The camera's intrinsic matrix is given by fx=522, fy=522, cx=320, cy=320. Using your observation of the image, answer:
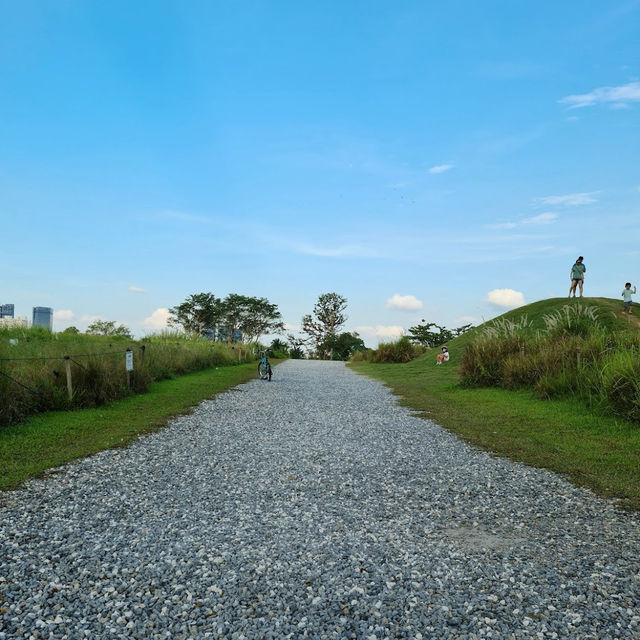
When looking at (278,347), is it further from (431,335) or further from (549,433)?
(549,433)

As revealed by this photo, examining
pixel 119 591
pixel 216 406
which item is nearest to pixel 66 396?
pixel 216 406

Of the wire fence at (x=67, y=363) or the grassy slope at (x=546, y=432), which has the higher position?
the wire fence at (x=67, y=363)

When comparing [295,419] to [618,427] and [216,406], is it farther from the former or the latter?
[618,427]

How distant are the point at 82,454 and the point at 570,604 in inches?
255

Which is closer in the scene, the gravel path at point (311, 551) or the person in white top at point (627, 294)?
the gravel path at point (311, 551)

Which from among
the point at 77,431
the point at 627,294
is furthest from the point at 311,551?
the point at 627,294

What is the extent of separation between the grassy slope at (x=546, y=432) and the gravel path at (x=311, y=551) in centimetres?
65

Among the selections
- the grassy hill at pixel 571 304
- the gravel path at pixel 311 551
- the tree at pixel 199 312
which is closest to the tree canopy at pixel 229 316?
the tree at pixel 199 312

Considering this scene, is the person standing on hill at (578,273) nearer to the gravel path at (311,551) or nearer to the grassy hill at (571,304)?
the grassy hill at (571,304)

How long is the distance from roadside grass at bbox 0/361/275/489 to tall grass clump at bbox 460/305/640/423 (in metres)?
8.83

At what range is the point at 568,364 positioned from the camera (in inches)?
531

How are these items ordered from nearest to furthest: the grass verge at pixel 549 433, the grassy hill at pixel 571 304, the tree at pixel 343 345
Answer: the grass verge at pixel 549 433 < the grassy hill at pixel 571 304 < the tree at pixel 343 345

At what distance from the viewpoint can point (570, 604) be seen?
143 inches

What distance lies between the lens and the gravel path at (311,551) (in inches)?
134
